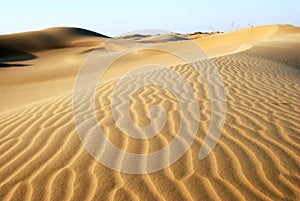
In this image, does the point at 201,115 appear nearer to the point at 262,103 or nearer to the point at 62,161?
the point at 262,103

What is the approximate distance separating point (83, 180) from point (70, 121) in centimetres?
155

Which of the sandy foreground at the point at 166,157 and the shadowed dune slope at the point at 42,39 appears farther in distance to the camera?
the shadowed dune slope at the point at 42,39

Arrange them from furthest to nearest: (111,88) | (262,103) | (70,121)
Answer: (111,88), (262,103), (70,121)

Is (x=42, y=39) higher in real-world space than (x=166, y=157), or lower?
lower

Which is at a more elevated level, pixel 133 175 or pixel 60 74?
pixel 133 175

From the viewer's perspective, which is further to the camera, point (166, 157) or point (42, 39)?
point (42, 39)

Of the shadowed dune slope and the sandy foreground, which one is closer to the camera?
the sandy foreground

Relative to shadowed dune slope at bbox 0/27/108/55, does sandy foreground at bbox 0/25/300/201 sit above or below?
above

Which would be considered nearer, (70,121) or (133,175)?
(133,175)

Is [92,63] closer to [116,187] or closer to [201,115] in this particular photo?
[201,115]

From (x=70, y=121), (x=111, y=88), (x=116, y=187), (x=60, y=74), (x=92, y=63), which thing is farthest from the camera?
(x=92, y=63)

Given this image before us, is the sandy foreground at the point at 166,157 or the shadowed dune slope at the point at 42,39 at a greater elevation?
the sandy foreground at the point at 166,157

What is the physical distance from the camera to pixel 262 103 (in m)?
4.82

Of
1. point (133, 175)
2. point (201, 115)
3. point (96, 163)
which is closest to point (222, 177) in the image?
point (133, 175)
